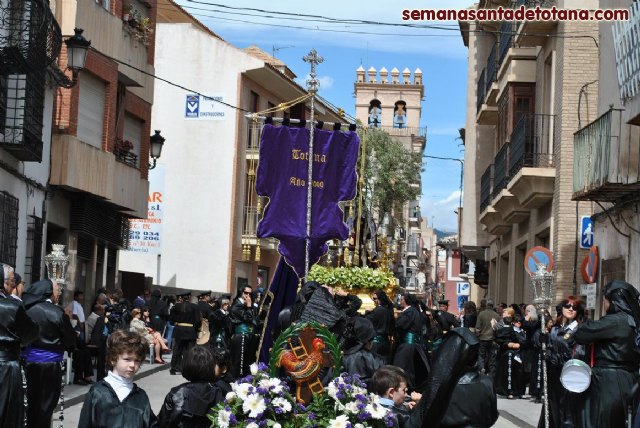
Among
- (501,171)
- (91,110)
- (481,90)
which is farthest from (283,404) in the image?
(481,90)

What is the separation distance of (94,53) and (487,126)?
17.8 metres

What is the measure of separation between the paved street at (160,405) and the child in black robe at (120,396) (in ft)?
28.8

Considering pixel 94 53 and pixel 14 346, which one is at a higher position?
pixel 94 53

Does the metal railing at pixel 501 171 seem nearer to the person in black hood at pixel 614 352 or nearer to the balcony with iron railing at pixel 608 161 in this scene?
the balcony with iron railing at pixel 608 161

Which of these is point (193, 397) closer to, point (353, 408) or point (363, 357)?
point (353, 408)

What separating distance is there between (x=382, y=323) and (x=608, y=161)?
570cm

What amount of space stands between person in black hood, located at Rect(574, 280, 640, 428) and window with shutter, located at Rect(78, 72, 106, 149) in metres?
18.6

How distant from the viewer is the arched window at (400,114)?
10769cm

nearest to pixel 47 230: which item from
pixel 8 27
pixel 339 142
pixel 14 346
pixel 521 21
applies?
pixel 8 27

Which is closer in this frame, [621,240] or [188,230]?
[621,240]

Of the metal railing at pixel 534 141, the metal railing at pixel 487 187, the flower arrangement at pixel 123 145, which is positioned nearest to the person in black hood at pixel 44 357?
the metal railing at pixel 534 141

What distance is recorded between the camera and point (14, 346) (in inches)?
411

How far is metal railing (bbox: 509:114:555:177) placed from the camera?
1158 inches

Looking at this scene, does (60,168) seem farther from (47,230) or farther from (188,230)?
(188,230)
